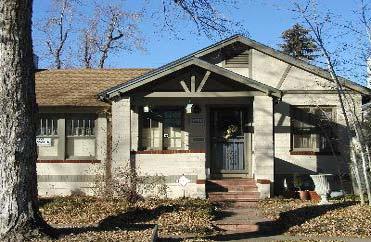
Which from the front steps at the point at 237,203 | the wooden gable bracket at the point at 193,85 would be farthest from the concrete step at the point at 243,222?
the wooden gable bracket at the point at 193,85

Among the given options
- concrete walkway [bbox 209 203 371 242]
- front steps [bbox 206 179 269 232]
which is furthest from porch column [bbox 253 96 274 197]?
concrete walkway [bbox 209 203 371 242]

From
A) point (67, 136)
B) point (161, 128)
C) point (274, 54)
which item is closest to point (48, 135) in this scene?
point (67, 136)

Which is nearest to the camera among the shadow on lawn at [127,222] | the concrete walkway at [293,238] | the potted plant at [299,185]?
the shadow on lawn at [127,222]

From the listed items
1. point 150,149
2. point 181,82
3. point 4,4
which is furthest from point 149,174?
point 4,4

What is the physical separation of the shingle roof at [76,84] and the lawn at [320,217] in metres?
6.88

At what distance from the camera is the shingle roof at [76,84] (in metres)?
18.2

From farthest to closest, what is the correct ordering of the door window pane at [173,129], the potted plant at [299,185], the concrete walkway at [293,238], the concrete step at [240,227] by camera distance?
the door window pane at [173,129]
the potted plant at [299,185]
the concrete step at [240,227]
the concrete walkway at [293,238]

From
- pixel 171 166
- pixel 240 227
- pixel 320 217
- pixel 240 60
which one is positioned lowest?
pixel 240 227

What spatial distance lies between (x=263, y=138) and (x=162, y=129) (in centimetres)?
329

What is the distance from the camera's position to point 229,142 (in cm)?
1836

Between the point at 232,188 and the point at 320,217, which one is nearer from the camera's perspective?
the point at 320,217

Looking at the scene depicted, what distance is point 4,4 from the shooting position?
891 cm

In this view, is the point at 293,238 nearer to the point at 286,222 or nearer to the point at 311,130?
the point at 286,222

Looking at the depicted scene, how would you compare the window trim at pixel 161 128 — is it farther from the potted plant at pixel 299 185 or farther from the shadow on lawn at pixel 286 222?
the shadow on lawn at pixel 286 222
